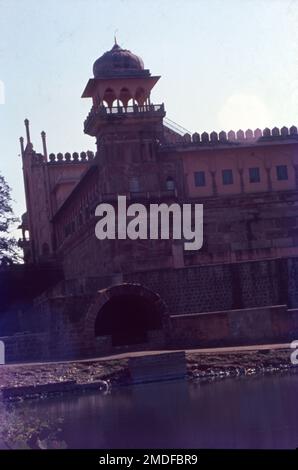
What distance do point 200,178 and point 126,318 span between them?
10754 mm

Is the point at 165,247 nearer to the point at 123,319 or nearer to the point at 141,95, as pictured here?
the point at 141,95

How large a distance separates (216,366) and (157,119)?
→ 1568 cm

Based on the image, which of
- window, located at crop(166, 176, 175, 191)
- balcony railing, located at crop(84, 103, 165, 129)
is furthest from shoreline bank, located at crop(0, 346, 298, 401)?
balcony railing, located at crop(84, 103, 165, 129)

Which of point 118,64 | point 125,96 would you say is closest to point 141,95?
point 125,96

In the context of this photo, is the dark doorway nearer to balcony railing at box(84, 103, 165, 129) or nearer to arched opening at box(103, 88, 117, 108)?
balcony railing at box(84, 103, 165, 129)

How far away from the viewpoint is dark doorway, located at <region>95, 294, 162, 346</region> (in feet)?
78.2

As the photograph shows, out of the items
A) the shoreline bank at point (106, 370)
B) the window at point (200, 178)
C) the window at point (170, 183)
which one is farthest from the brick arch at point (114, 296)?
the window at point (200, 178)

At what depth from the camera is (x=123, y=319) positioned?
2477cm

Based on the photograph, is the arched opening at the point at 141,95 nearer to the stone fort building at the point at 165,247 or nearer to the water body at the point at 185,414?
the stone fort building at the point at 165,247

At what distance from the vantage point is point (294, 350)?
19844 mm

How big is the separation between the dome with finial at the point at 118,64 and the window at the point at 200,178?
408 centimetres

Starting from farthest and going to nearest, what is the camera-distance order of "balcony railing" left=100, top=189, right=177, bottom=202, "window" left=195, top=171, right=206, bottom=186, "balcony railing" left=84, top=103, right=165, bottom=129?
"window" left=195, top=171, right=206, bottom=186
"balcony railing" left=84, top=103, right=165, bottom=129
"balcony railing" left=100, top=189, right=177, bottom=202

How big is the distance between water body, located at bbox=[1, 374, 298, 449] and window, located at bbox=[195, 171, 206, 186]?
55.8ft
